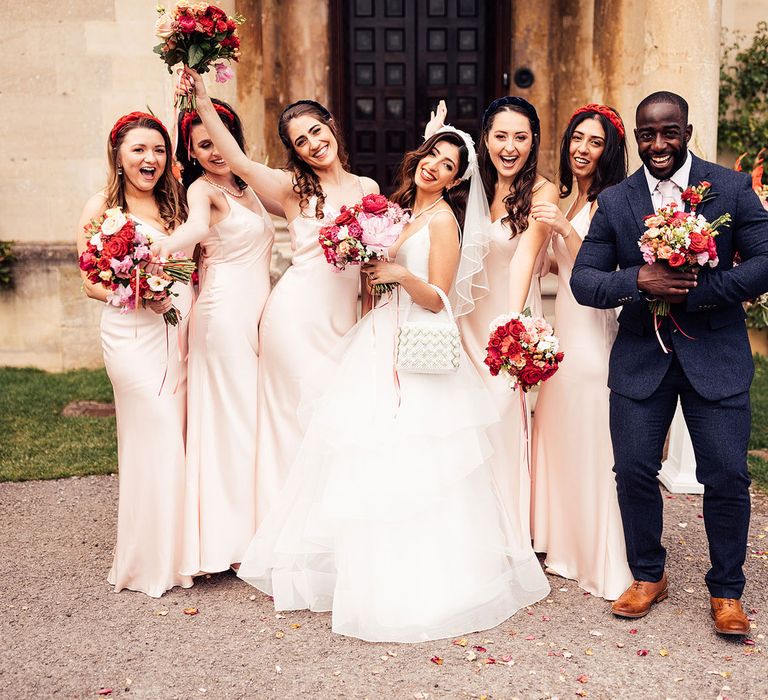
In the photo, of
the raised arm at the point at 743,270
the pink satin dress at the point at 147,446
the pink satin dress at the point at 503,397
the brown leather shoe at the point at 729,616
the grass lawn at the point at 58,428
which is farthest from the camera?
the grass lawn at the point at 58,428

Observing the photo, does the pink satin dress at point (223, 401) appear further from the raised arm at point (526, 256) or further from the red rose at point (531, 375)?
the red rose at point (531, 375)

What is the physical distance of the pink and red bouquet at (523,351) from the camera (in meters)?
4.16

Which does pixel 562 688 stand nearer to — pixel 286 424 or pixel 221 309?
pixel 286 424

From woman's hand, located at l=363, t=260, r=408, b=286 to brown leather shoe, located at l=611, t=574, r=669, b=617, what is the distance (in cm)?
188

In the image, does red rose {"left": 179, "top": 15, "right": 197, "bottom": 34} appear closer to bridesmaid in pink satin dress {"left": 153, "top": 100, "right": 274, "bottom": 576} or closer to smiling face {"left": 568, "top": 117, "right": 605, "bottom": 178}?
bridesmaid in pink satin dress {"left": 153, "top": 100, "right": 274, "bottom": 576}

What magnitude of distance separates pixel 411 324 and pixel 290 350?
814mm

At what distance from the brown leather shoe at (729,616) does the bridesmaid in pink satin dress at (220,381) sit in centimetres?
240

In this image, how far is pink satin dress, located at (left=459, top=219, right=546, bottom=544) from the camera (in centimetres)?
493

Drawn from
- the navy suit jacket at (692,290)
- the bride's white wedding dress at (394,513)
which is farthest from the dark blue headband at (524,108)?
the bride's white wedding dress at (394,513)

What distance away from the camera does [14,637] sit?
4293 mm

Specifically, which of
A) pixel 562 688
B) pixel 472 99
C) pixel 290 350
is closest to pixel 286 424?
pixel 290 350

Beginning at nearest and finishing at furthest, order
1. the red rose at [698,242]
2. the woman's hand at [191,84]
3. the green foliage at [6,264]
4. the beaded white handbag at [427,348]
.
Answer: the red rose at [698,242], the beaded white handbag at [427,348], the woman's hand at [191,84], the green foliage at [6,264]

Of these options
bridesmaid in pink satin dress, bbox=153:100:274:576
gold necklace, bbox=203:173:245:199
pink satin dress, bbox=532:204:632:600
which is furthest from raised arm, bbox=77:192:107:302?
pink satin dress, bbox=532:204:632:600

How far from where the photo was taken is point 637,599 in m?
4.39
